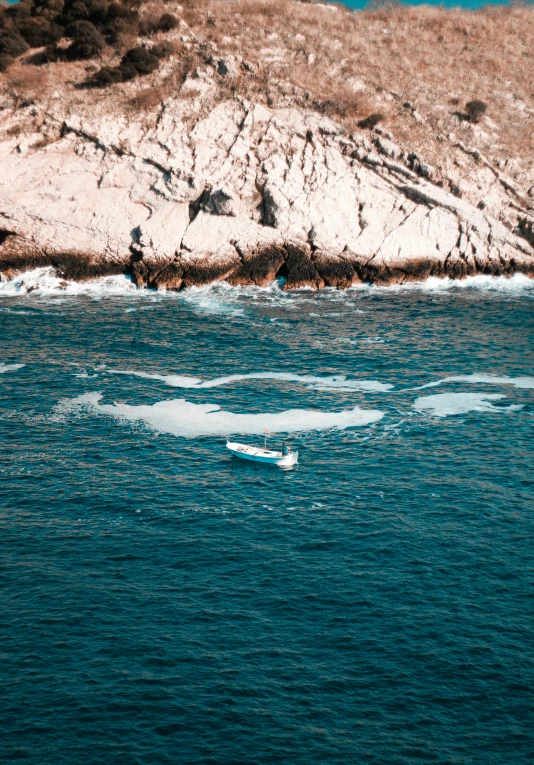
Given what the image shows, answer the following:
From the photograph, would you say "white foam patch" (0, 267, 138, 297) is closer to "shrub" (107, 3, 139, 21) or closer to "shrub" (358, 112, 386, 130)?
"shrub" (358, 112, 386, 130)

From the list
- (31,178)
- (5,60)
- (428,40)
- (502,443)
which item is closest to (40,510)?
(502,443)

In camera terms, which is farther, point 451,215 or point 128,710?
point 451,215

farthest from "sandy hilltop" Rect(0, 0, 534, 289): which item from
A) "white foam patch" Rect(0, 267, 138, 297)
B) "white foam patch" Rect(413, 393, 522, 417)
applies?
"white foam patch" Rect(413, 393, 522, 417)

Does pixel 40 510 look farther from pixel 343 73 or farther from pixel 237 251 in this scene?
pixel 343 73

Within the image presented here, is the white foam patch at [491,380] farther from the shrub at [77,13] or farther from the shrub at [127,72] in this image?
the shrub at [77,13]

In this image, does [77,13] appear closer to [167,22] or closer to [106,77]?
[167,22]

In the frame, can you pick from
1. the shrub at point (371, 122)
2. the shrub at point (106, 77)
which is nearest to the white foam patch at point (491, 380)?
the shrub at point (371, 122)
